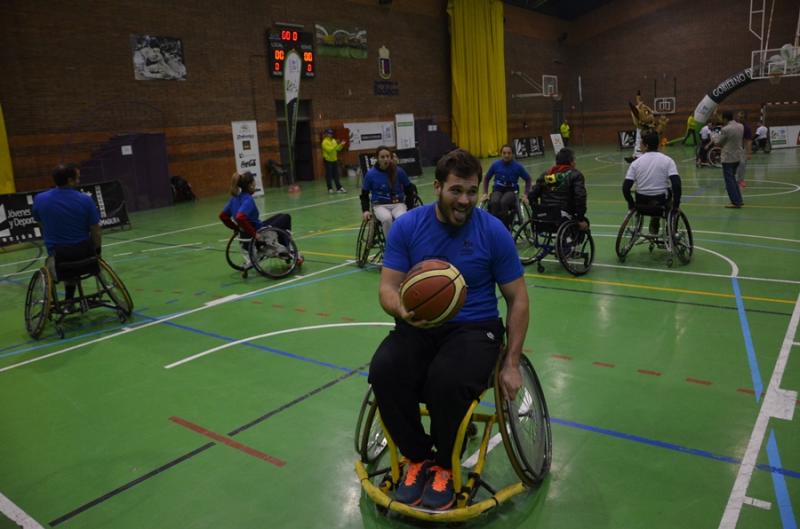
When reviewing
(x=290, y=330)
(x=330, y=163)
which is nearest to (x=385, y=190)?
(x=290, y=330)

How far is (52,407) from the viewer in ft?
14.6

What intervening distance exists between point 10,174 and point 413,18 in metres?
16.3

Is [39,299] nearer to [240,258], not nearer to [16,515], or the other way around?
[240,258]

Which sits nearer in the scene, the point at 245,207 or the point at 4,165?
the point at 245,207

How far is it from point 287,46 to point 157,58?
14.9 feet

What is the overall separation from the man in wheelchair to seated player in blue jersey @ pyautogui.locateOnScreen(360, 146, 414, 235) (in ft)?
9.05

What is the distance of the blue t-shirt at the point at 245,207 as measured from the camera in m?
7.66

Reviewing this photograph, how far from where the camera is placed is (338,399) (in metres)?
4.31

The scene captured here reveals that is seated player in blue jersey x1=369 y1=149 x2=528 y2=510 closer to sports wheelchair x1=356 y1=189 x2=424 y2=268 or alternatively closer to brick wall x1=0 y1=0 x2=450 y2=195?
sports wheelchair x1=356 y1=189 x2=424 y2=268

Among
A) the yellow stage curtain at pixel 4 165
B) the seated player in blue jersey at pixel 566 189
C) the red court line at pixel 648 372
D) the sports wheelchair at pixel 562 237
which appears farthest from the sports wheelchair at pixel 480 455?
the yellow stage curtain at pixel 4 165

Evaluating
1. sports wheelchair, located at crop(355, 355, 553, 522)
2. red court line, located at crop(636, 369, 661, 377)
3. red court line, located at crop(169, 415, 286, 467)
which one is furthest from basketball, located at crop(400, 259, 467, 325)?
red court line, located at crop(636, 369, 661, 377)

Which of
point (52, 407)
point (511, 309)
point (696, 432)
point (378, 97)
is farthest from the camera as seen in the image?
point (378, 97)

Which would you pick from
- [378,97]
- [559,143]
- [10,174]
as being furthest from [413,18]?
[10,174]

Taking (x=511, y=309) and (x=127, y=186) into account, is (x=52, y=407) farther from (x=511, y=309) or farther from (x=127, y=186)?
(x=127, y=186)
